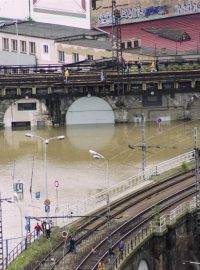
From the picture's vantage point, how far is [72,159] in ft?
127

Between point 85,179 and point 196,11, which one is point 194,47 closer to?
→ point 196,11

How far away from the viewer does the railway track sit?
71.1ft

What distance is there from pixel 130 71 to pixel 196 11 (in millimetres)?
9850

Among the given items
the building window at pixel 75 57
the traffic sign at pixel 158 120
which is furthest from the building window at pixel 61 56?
the traffic sign at pixel 158 120

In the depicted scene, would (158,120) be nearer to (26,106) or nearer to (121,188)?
(26,106)

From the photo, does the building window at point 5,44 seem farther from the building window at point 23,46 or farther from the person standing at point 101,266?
the person standing at point 101,266

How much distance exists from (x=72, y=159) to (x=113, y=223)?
13785mm

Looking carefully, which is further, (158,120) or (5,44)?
(5,44)

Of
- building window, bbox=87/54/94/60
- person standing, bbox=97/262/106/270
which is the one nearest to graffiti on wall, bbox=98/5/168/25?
building window, bbox=87/54/94/60

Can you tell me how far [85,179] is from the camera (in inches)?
1324

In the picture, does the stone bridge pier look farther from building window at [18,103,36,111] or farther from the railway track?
building window at [18,103,36,111]

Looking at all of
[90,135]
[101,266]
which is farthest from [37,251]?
[90,135]

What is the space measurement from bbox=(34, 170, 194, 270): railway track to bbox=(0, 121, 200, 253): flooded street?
7.20 feet

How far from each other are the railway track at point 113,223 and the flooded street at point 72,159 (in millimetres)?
2195
